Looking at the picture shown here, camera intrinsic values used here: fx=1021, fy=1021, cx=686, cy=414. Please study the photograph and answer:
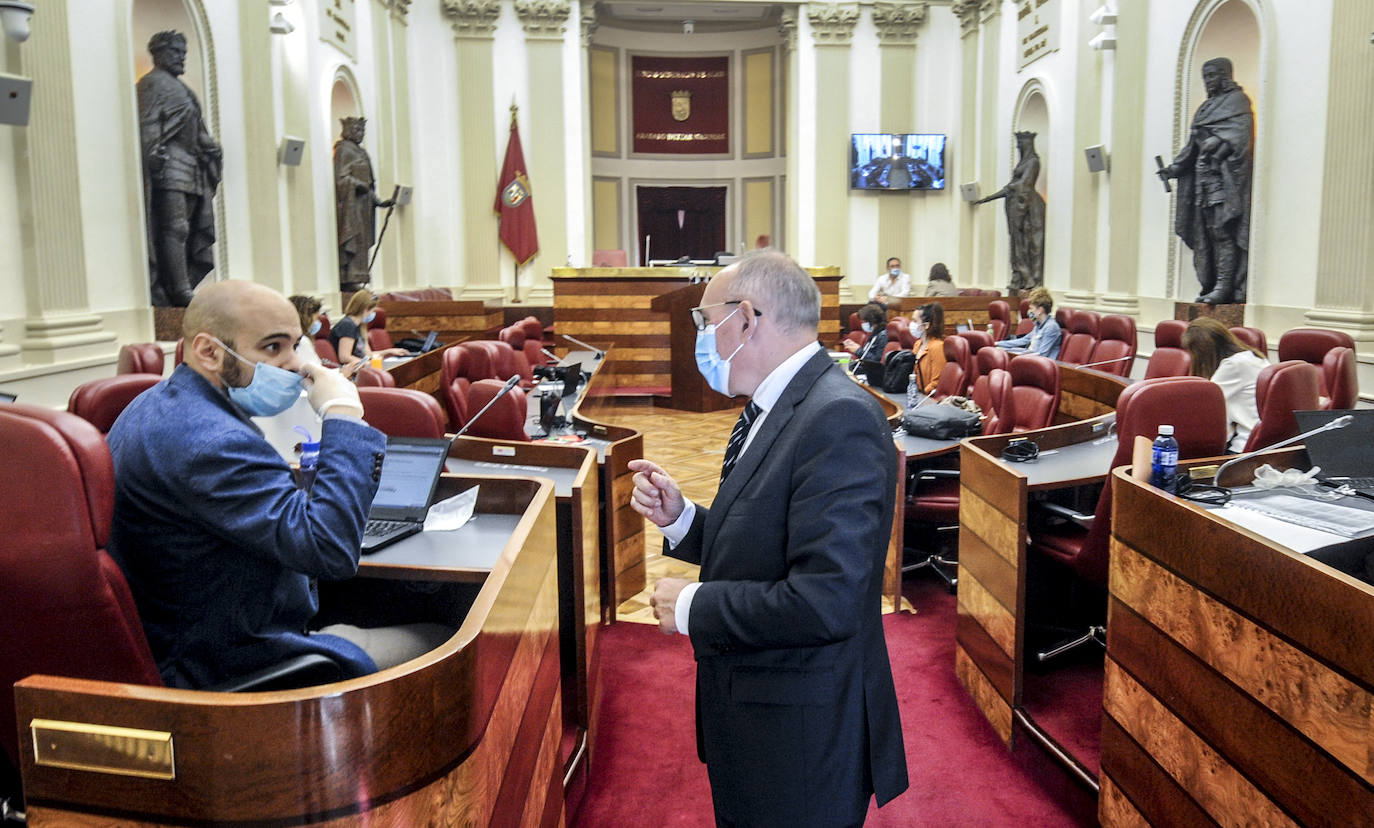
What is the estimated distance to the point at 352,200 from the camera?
395 inches

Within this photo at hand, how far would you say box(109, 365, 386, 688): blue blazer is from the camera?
1.53m

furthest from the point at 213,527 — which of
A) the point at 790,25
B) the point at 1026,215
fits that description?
the point at 790,25

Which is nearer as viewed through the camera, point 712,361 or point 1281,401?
point 712,361

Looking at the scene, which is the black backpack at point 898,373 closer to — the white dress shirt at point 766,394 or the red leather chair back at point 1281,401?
the red leather chair back at point 1281,401

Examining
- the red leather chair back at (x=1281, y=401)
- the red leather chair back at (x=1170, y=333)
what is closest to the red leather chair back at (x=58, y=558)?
the red leather chair back at (x=1281, y=401)

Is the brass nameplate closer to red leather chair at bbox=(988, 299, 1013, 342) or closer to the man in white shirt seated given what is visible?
red leather chair at bbox=(988, 299, 1013, 342)

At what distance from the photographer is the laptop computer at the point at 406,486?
237cm

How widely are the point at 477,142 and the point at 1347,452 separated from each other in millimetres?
12211

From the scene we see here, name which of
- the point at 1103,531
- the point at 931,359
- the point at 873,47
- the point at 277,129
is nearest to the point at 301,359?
the point at 1103,531

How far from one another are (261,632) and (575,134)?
12608 millimetres

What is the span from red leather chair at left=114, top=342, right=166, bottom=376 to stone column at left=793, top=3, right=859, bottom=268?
9981 millimetres

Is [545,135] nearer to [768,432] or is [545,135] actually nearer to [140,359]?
[140,359]

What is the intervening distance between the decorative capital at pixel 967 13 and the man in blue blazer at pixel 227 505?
43.2ft

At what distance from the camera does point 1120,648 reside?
234 centimetres
